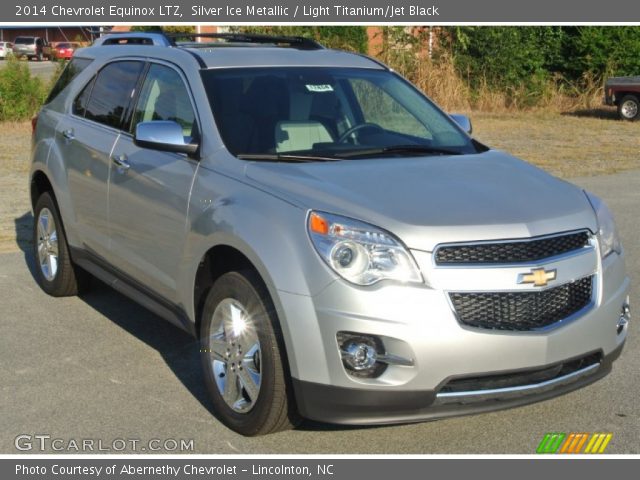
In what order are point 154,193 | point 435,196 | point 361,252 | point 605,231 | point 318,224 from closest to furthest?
point 361,252 < point 318,224 < point 435,196 < point 605,231 < point 154,193

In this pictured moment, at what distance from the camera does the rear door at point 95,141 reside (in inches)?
246

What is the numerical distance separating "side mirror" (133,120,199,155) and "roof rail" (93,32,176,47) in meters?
1.12

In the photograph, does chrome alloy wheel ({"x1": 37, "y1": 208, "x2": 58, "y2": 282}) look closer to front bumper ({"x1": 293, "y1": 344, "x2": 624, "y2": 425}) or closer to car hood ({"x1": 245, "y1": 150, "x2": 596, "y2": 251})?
car hood ({"x1": 245, "y1": 150, "x2": 596, "y2": 251})

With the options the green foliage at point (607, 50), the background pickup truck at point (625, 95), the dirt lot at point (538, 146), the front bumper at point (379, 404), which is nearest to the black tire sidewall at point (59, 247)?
the dirt lot at point (538, 146)

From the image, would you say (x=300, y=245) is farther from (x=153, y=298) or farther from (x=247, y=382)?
(x=153, y=298)

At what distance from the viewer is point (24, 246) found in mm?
9352

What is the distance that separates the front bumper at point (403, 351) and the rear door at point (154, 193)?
1.26 m

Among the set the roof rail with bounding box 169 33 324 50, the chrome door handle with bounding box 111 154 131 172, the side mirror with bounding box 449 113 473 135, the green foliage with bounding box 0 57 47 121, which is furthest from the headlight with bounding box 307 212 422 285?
the green foliage with bounding box 0 57 47 121

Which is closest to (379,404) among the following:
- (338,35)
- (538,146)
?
(538,146)

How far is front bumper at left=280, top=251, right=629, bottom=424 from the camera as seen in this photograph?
13.4 ft

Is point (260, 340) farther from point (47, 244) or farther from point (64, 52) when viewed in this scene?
point (64, 52)

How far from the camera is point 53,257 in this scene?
24.2 feet

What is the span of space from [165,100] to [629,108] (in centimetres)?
2046

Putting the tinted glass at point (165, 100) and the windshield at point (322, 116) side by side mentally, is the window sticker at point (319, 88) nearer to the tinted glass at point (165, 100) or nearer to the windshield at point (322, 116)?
the windshield at point (322, 116)
